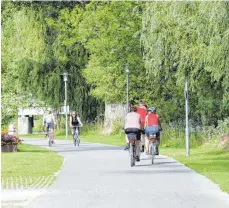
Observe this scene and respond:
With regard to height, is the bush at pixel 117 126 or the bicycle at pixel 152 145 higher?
the bush at pixel 117 126

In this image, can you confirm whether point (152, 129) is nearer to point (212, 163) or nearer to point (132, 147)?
point (132, 147)

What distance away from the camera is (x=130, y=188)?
16.6 m

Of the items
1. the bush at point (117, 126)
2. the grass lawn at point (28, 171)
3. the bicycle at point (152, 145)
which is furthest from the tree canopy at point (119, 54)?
the grass lawn at point (28, 171)

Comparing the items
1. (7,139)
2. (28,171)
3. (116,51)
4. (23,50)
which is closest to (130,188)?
(28,171)

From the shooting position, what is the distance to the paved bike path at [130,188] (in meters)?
13.9

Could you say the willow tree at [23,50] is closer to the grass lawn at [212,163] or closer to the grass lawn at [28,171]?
the grass lawn at [212,163]

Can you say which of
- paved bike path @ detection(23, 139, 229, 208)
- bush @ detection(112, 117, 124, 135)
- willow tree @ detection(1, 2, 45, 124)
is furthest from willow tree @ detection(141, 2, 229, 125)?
willow tree @ detection(1, 2, 45, 124)

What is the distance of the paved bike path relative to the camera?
45.5ft

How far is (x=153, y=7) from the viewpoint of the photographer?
32938 millimetres

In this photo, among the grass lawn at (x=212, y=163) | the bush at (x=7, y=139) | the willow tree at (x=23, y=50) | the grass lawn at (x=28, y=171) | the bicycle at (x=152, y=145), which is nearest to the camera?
the grass lawn at (x=28, y=171)

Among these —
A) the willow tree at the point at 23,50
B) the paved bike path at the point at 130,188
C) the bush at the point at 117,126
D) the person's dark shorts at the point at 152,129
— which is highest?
the willow tree at the point at 23,50

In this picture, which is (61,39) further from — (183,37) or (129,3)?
(183,37)

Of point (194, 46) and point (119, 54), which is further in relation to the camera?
point (119, 54)

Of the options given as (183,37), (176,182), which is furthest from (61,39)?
(176,182)
